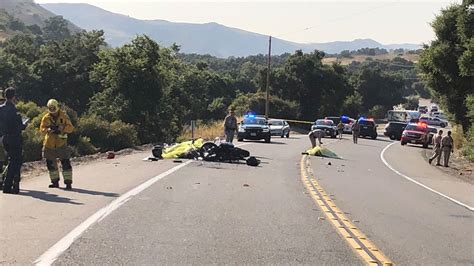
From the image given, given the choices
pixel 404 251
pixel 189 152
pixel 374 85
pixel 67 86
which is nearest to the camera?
pixel 404 251

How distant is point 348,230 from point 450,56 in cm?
2829

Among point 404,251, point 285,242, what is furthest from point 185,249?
point 404,251

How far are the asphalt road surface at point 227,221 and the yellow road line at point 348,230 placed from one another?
0.08 ft

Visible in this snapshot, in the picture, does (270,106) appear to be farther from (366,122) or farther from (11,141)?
(11,141)

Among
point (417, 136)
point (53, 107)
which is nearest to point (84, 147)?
point (53, 107)

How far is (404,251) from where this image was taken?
337 inches

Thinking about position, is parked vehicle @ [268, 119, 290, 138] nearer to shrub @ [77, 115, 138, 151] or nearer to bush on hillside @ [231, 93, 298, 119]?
shrub @ [77, 115, 138, 151]

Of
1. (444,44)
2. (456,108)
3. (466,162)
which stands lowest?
(466,162)

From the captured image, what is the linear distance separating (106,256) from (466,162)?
28.2 meters

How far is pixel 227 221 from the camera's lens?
10148 mm

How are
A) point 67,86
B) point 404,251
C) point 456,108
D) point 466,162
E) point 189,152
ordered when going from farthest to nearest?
1. point 67,86
2. point 456,108
3. point 466,162
4. point 189,152
5. point 404,251

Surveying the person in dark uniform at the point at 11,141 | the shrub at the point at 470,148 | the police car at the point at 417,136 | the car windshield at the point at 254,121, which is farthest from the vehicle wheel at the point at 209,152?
the police car at the point at 417,136

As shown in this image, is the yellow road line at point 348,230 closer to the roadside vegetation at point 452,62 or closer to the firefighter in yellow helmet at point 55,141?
the firefighter in yellow helmet at point 55,141

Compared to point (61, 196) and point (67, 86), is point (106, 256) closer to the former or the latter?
point (61, 196)
